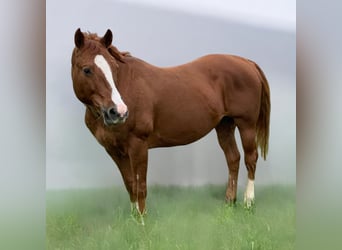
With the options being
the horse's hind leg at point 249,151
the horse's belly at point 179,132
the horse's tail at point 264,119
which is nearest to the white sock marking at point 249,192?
the horse's hind leg at point 249,151

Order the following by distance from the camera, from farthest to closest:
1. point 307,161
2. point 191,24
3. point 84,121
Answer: point 307,161, point 191,24, point 84,121

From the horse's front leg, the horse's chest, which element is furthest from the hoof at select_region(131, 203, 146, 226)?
the horse's chest

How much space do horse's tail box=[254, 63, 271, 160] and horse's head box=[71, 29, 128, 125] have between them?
1.67 ft

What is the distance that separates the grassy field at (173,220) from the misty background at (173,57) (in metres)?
0.04

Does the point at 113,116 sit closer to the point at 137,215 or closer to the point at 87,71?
the point at 87,71

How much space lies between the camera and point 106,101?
3.81ft

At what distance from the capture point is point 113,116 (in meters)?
1.16

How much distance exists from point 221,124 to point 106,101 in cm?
43

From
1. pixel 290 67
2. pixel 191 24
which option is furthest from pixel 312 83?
pixel 191 24

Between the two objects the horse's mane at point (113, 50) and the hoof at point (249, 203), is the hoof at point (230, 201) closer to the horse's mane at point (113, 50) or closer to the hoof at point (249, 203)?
the hoof at point (249, 203)

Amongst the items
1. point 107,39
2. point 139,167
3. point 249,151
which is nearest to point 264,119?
point 249,151

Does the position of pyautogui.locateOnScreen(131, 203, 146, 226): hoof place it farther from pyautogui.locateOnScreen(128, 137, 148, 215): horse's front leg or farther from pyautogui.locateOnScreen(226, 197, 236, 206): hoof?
pyautogui.locateOnScreen(226, 197, 236, 206): hoof

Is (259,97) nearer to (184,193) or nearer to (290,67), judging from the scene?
(290,67)

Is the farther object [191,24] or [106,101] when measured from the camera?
[191,24]
